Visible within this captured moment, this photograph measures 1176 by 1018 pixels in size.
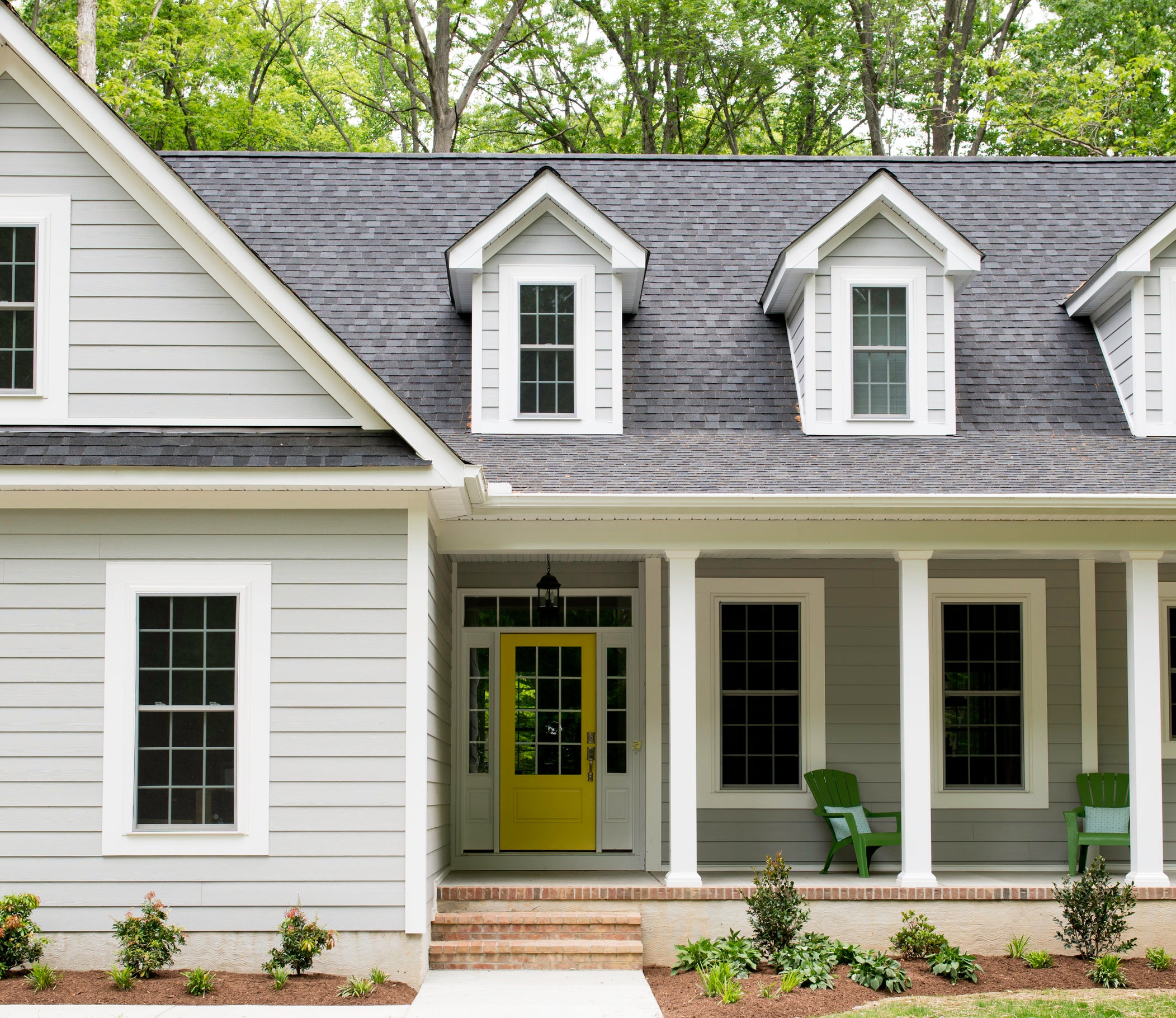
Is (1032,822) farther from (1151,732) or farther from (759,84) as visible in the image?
(759,84)

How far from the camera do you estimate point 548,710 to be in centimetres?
1100

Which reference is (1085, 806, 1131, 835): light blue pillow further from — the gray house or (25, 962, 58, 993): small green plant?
(25, 962, 58, 993): small green plant

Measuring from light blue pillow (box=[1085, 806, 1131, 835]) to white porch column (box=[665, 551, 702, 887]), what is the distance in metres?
3.52

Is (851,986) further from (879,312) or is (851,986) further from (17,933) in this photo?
(879,312)

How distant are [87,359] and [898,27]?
18033 millimetres

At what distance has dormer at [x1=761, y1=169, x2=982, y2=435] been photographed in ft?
34.8

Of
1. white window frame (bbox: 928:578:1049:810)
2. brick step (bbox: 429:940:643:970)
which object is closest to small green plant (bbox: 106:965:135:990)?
brick step (bbox: 429:940:643:970)

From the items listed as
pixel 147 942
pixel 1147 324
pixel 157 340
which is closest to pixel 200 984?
pixel 147 942

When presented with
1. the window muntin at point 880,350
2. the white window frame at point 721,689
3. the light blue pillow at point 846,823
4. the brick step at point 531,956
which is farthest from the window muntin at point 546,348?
the brick step at point 531,956

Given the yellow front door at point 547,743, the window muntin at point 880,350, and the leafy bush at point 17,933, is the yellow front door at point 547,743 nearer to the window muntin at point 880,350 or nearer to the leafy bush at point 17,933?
the window muntin at point 880,350

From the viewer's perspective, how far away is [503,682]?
36.2 ft

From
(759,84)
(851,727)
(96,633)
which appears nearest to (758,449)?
(851,727)

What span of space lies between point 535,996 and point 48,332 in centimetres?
532

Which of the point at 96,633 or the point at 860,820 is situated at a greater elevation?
the point at 96,633
